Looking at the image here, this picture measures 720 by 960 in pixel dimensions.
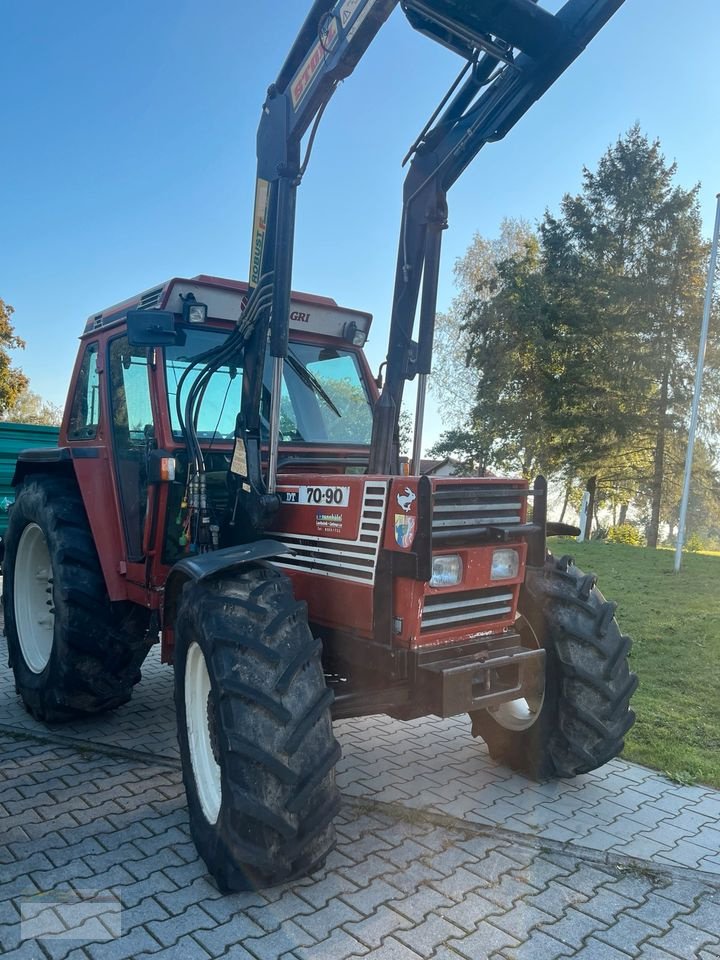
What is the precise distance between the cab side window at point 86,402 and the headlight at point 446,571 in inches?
98.2

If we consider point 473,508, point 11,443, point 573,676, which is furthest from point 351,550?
point 11,443

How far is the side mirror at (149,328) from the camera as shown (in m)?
3.83

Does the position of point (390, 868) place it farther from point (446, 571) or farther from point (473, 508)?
point (473, 508)

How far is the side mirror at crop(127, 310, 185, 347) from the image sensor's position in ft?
12.6

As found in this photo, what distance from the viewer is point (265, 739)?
2.81 meters

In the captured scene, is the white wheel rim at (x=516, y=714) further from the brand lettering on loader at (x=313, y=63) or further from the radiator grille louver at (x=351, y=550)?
the brand lettering on loader at (x=313, y=63)

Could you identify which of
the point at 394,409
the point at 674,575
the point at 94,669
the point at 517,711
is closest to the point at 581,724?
the point at 517,711

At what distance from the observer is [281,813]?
280 cm

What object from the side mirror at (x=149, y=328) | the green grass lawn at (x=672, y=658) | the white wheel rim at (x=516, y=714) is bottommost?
the green grass lawn at (x=672, y=658)

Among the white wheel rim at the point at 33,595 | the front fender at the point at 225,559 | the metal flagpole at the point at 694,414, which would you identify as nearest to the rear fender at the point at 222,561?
the front fender at the point at 225,559

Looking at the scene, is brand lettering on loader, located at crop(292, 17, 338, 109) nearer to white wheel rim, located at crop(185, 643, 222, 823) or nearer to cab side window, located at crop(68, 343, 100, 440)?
cab side window, located at crop(68, 343, 100, 440)

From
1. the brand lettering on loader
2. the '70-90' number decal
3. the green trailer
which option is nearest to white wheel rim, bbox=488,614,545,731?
the '70-90' number decal

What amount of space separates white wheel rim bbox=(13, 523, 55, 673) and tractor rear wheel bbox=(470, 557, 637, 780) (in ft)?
10.4

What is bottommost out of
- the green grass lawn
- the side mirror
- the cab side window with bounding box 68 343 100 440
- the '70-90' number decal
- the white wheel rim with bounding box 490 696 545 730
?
the green grass lawn
